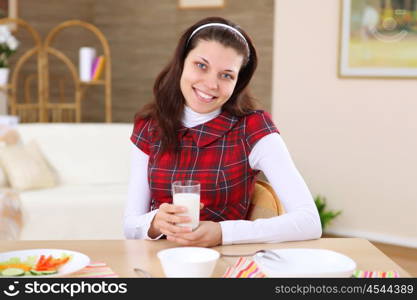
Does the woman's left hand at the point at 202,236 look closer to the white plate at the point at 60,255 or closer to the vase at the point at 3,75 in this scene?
the white plate at the point at 60,255

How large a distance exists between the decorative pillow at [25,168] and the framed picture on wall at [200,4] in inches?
82.1

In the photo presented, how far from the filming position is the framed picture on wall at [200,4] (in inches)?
206

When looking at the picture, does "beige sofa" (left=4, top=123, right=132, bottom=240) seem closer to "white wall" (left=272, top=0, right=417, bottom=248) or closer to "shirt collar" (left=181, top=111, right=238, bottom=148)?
"white wall" (left=272, top=0, right=417, bottom=248)

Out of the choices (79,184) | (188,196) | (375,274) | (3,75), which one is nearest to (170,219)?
(188,196)

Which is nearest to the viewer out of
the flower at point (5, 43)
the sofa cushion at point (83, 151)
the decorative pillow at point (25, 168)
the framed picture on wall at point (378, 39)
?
the decorative pillow at point (25, 168)

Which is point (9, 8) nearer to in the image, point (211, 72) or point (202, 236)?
point (211, 72)

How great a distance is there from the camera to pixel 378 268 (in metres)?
1.35

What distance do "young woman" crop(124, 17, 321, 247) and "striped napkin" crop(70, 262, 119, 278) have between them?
12.7 inches

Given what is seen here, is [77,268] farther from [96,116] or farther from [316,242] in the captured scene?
[96,116]

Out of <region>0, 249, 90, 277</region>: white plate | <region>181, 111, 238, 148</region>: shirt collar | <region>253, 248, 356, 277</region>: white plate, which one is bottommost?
<region>0, 249, 90, 277</region>: white plate

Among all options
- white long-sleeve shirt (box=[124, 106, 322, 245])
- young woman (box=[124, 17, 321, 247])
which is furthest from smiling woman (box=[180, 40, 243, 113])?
white long-sleeve shirt (box=[124, 106, 322, 245])

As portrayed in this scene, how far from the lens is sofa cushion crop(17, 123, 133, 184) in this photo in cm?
412

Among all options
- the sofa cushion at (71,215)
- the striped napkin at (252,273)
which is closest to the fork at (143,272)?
the striped napkin at (252,273)

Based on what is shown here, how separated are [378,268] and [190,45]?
851 millimetres
